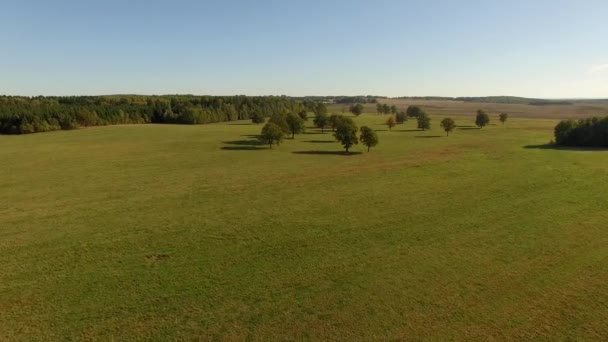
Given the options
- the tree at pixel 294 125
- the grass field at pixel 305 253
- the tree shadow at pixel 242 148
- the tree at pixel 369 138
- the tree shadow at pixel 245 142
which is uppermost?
the tree at pixel 294 125

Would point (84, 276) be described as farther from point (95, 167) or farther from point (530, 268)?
point (95, 167)

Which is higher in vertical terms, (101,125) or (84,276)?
(101,125)

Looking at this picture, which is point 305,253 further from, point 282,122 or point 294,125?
point 294,125

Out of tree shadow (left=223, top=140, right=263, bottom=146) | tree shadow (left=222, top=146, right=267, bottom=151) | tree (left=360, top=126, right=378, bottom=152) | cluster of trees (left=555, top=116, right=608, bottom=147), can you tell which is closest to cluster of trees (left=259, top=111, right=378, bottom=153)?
tree (left=360, top=126, right=378, bottom=152)

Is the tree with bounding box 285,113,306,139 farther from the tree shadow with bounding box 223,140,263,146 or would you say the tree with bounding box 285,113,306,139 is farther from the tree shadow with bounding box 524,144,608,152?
the tree shadow with bounding box 524,144,608,152

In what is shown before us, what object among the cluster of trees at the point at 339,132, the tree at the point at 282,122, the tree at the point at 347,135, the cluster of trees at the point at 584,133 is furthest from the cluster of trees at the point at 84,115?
the cluster of trees at the point at 584,133

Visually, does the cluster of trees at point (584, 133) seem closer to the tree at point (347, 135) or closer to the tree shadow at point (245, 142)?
the tree at point (347, 135)

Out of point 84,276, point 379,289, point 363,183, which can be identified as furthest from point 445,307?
point 363,183
